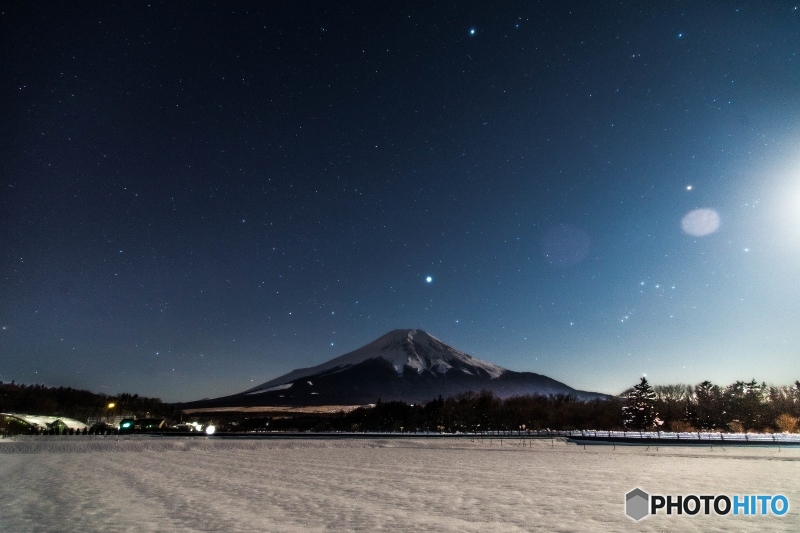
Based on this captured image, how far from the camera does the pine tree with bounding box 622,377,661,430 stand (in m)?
106

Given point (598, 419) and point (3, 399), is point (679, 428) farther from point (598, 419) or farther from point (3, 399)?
point (3, 399)

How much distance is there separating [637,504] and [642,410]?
104 meters

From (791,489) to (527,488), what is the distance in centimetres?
1072

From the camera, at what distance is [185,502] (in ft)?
55.0

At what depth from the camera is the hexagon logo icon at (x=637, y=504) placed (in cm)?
1488

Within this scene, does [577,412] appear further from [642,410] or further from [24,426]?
[24,426]

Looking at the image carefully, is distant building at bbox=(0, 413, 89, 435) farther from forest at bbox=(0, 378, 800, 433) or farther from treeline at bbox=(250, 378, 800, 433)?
treeline at bbox=(250, 378, 800, 433)

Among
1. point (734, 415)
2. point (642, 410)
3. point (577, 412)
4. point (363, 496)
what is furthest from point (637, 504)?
point (577, 412)

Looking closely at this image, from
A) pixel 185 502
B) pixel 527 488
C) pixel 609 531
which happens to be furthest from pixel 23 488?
pixel 609 531
